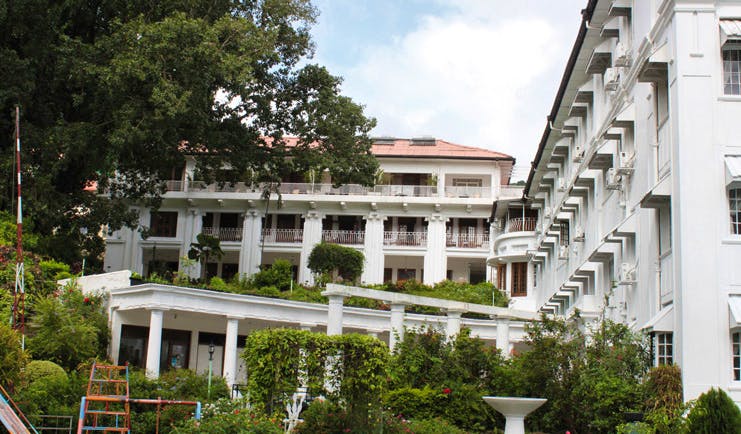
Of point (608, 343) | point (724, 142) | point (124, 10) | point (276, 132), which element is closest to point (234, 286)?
point (276, 132)

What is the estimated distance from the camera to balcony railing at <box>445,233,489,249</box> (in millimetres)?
54750

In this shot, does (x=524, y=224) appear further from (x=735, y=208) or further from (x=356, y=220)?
(x=735, y=208)

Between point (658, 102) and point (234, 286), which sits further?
point (234, 286)

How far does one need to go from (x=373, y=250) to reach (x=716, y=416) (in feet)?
134

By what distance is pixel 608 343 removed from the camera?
21188 millimetres

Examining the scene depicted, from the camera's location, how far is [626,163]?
22.0 meters

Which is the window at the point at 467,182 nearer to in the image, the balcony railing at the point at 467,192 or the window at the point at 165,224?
the balcony railing at the point at 467,192

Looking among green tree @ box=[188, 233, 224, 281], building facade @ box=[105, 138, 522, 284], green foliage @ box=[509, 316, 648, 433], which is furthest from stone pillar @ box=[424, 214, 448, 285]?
green foliage @ box=[509, 316, 648, 433]

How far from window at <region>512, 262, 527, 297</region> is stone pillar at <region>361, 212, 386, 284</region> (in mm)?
9522

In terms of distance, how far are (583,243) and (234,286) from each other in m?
18.8

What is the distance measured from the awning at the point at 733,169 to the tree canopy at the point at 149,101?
19834mm

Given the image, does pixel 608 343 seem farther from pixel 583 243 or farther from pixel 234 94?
pixel 234 94

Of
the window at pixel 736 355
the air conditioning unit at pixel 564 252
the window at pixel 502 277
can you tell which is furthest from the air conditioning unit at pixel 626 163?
the window at pixel 502 277

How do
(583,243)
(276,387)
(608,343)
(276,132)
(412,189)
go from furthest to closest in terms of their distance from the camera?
(412,189) < (276,132) < (583,243) < (608,343) < (276,387)
